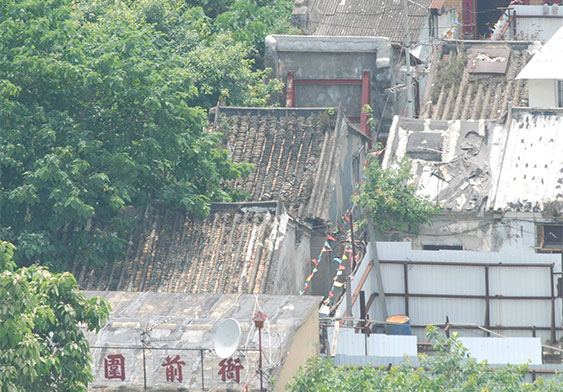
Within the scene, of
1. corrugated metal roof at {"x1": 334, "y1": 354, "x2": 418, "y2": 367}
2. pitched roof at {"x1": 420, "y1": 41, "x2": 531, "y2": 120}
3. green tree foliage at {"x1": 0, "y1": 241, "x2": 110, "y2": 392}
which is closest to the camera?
green tree foliage at {"x1": 0, "y1": 241, "x2": 110, "y2": 392}

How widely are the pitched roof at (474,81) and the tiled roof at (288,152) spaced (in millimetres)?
4533

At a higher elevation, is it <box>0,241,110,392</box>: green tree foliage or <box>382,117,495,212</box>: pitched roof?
<box>382,117,495,212</box>: pitched roof

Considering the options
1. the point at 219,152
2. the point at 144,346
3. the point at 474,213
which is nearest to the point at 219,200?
the point at 219,152

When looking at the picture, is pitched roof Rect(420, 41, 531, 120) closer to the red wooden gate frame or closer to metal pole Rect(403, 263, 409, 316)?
the red wooden gate frame

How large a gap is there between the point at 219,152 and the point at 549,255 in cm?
743

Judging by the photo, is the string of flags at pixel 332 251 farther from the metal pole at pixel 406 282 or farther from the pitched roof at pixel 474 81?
the pitched roof at pixel 474 81

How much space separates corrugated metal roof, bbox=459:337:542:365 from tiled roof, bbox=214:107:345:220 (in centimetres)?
679

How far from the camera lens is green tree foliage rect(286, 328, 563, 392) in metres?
18.5

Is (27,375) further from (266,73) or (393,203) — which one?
(266,73)

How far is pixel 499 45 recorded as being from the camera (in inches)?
1453

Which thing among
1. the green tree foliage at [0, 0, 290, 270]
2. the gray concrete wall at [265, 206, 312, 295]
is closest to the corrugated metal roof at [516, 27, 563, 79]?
the gray concrete wall at [265, 206, 312, 295]

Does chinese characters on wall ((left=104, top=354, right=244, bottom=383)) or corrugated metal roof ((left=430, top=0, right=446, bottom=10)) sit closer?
chinese characters on wall ((left=104, top=354, right=244, bottom=383))

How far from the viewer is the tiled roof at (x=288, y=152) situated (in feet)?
98.2

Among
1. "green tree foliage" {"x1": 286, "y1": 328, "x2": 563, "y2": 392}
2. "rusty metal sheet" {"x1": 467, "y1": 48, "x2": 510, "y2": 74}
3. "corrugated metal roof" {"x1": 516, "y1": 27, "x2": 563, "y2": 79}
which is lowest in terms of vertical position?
"green tree foliage" {"x1": 286, "y1": 328, "x2": 563, "y2": 392}
